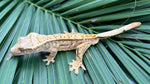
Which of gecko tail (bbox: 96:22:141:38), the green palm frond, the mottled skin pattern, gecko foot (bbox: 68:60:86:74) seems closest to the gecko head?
the mottled skin pattern

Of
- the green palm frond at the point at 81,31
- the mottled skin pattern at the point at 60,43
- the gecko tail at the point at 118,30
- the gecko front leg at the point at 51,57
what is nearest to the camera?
the green palm frond at the point at 81,31

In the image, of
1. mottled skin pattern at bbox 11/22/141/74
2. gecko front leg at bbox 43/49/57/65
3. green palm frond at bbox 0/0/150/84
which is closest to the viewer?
green palm frond at bbox 0/0/150/84

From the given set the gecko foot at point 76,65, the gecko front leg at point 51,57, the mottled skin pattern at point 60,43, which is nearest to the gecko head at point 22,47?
the mottled skin pattern at point 60,43

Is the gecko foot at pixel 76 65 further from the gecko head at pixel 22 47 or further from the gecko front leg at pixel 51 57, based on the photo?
the gecko head at pixel 22 47

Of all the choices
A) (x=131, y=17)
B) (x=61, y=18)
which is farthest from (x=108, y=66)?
(x=61, y=18)

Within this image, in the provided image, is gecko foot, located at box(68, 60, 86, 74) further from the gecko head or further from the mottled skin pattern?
the gecko head
